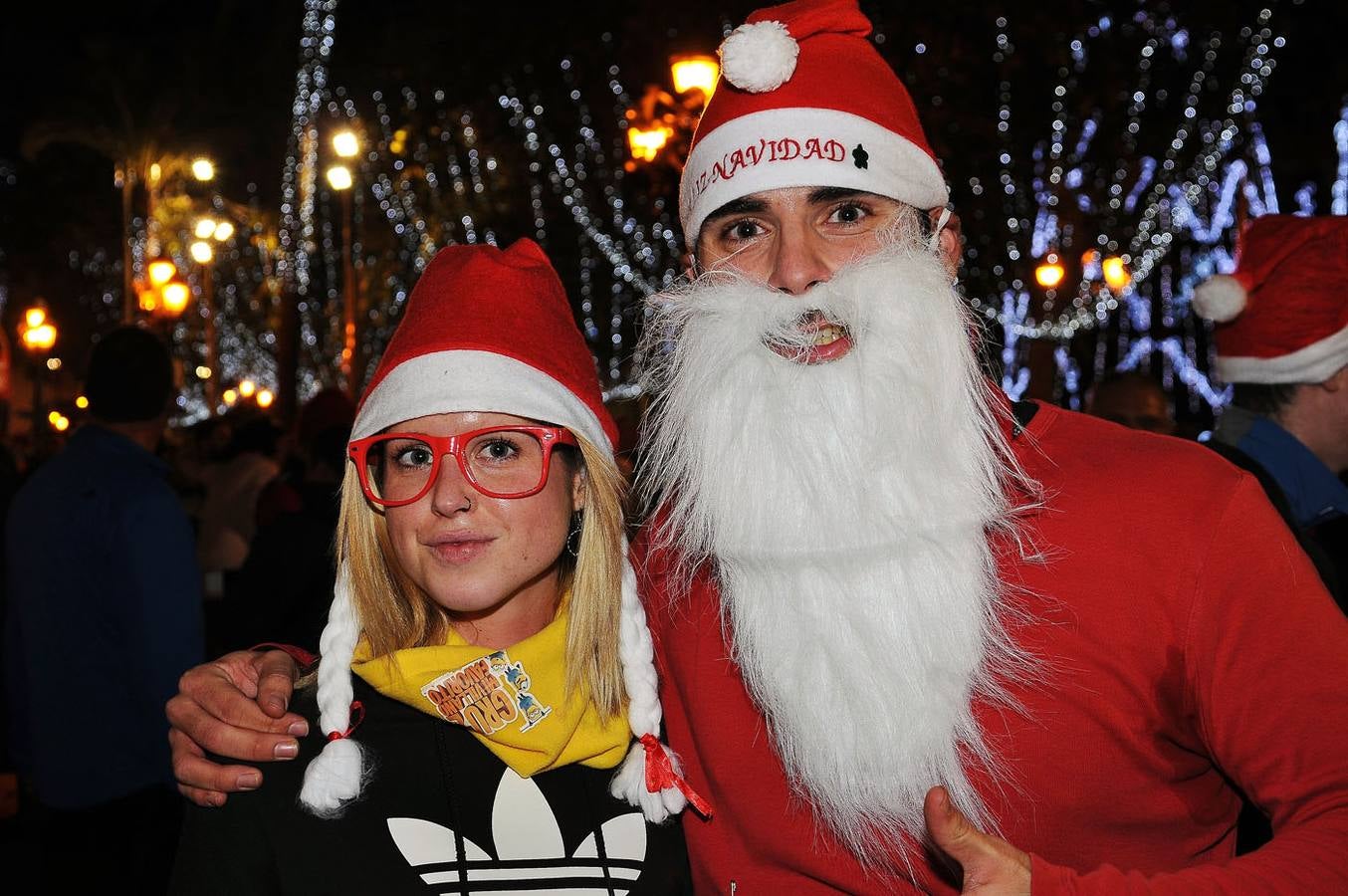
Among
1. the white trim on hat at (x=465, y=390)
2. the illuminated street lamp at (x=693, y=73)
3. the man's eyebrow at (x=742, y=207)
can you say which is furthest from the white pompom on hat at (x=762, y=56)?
the illuminated street lamp at (x=693, y=73)

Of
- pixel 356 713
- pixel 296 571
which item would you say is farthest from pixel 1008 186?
pixel 356 713

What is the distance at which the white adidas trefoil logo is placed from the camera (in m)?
2.26

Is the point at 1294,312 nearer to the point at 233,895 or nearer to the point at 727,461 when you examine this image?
the point at 727,461

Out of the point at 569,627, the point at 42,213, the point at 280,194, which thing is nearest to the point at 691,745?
the point at 569,627

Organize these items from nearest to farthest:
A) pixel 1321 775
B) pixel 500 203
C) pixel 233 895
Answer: pixel 1321 775, pixel 233 895, pixel 500 203

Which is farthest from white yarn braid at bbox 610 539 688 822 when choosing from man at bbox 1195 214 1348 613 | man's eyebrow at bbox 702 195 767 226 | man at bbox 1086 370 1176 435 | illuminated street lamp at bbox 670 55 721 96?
illuminated street lamp at bbox 670 55 721 96


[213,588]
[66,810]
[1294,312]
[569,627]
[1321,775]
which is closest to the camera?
[1321,775]

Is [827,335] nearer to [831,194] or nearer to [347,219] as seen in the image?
[831,194]

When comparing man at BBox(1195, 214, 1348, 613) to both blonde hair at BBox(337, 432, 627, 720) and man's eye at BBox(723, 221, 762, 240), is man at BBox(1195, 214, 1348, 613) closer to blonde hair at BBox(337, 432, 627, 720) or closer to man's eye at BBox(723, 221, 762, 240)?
man's eye at BBox(723, 221, 762, 240)

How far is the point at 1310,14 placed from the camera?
15039 millimetres

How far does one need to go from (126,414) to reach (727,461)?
3.02 m

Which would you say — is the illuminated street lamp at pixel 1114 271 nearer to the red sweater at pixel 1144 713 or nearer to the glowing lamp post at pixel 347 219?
the glowing lamp post at pixel 347 219

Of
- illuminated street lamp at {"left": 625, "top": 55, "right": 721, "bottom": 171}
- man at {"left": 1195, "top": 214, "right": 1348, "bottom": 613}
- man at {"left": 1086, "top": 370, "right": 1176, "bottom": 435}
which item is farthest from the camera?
illuminated street lamp at {"left": 625, "top": 55, "right": 721, "bottom": 171}

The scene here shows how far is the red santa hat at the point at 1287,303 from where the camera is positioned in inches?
133
